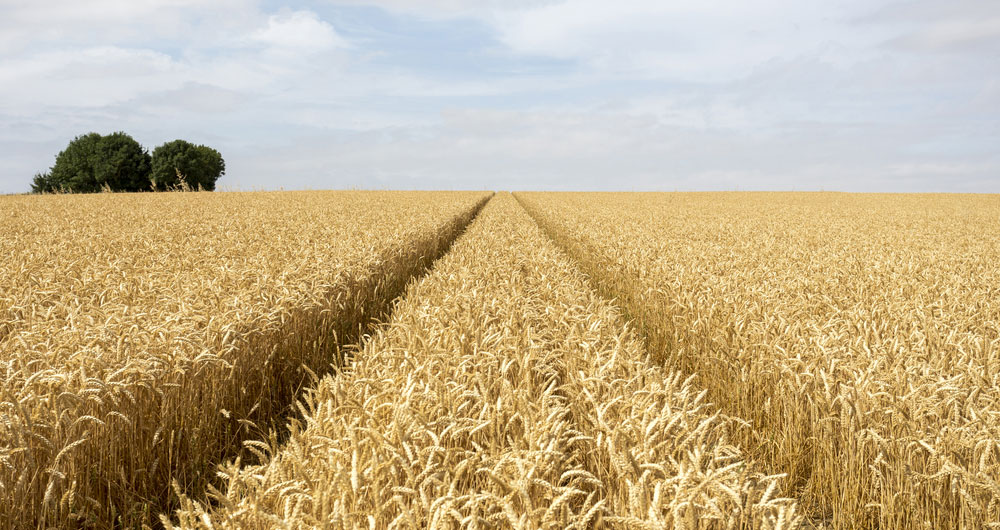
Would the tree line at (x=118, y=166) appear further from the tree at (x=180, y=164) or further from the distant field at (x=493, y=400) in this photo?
the distant field at (x=493, y=400)

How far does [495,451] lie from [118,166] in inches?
2899

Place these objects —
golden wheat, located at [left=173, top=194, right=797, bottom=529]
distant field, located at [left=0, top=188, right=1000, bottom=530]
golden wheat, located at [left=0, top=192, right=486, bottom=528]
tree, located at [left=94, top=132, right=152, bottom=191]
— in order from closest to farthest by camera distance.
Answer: golden wheat, located at [left=173, top=194, right=797, bottom=529] → distant field, located at [left=0, top=188, right=1000, bottom=530] → golden wheat, located at [left=0, top=192, right=486, bottom=528] → tree, located at [left=94, top=132, right=152, bottom=191]

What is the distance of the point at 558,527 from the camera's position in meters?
2.44

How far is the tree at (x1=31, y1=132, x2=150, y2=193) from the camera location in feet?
207

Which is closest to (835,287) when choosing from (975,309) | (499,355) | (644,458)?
(975,309)

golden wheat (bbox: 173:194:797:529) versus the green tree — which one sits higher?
the green tree

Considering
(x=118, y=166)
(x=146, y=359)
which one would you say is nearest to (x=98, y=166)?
(x=118, y=166)

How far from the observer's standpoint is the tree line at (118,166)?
63375mm

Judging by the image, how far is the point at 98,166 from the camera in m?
63.0

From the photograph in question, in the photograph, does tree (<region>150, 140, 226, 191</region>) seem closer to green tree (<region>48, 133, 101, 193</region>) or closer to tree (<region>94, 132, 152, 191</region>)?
tree (<region>94, 132, 152, 191</region>)

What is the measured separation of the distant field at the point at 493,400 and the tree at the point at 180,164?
209 ft

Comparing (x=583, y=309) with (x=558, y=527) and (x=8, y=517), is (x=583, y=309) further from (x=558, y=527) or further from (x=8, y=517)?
(x=8, y=517)

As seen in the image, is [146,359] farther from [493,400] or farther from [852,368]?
[852,368]

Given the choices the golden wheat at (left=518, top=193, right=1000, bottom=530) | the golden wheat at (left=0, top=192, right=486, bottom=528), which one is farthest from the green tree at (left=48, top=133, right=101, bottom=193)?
the golden wheat at (left=518, top=193, right=1000, bottom=530)
